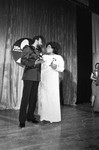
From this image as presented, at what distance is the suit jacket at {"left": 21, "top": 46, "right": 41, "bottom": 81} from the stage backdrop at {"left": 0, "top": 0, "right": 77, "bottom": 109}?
1.45 m

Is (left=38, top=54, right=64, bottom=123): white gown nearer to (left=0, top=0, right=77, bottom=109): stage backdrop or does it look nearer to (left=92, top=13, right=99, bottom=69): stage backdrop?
(left=0, top=0, right=77, bottom=109): stage backdrop

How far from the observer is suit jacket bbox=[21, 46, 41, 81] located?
221 cm

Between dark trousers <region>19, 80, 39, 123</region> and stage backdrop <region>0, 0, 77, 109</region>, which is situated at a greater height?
stage backdrop <region>0, 0, 77, 109</region>

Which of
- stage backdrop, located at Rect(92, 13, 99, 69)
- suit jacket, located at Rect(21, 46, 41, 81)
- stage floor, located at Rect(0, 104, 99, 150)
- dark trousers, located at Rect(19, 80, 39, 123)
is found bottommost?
stage floor, located at Rect(0, 104, 99, 150)

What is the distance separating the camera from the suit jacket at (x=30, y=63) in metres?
2.21

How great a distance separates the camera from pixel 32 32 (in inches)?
158

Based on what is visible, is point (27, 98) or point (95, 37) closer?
point (27, 98)

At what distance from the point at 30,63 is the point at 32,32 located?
2.00 metres

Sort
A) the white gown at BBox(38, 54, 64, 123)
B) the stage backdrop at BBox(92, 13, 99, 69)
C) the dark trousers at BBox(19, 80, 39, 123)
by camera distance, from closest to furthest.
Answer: the dark trousers at BBox(19, 80, 39, 123)
the white gown at BBox(38, 54, 64, 123)
the stage backdrop at BBox(92, 13, 99, 69)

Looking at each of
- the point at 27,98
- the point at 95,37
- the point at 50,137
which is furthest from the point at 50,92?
the point at 95,37

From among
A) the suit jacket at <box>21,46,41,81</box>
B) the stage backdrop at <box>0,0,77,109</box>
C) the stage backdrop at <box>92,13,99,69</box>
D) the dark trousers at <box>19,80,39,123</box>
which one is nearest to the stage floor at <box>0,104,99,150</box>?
the dark trousers at <box>19,80,39,123</box>

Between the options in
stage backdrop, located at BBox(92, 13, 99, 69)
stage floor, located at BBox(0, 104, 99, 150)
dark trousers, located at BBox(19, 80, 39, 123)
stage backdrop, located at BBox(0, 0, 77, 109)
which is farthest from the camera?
stage backdrop, located at BBox(92, 13, 99, 69)

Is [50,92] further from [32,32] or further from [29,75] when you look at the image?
[32,32]

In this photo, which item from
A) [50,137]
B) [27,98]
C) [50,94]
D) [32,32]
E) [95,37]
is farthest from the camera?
[95,37]
